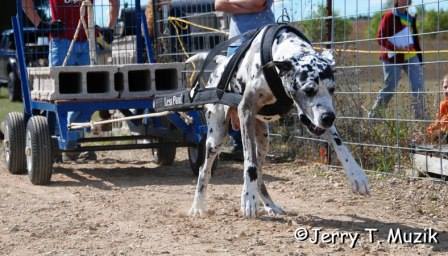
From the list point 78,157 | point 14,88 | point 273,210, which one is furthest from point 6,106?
point 273,210

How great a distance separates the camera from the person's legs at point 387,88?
8.25m

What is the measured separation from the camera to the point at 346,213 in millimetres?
6328

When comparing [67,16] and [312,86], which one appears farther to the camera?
[67,16]

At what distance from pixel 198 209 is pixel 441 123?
2.46 metres

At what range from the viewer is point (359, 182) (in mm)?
5445

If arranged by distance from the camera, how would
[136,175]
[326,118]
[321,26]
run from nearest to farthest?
1. [326,118]
2. [136,175]
3. [321,26]

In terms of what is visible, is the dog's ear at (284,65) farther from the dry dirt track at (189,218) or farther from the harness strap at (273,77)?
the dry dirt track at (189,218)

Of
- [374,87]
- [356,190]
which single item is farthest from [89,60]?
[356,190]

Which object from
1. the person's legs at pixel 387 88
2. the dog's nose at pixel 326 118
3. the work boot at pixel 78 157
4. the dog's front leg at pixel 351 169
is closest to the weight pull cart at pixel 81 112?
the work boot at pixel 78 157

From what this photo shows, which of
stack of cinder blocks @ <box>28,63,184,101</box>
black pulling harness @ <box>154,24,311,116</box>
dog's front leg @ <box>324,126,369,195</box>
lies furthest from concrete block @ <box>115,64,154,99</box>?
dog's front leg @ <box>324,126,369,195</box>

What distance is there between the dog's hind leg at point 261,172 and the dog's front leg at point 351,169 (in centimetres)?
71

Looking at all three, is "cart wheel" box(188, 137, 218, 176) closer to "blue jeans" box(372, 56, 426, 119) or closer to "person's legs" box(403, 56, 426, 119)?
"blue jeans" box(372, 56, 426, 119)

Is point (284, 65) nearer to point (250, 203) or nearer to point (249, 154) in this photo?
point (249, 154)

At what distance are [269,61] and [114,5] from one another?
12.4ft
